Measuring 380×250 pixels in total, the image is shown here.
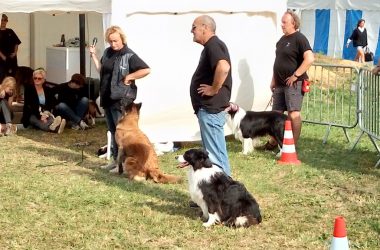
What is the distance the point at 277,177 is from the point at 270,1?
3.27 metres

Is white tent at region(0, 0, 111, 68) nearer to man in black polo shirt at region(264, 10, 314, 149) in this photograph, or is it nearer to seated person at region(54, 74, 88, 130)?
seated person at region(54, 74, 88, 130)

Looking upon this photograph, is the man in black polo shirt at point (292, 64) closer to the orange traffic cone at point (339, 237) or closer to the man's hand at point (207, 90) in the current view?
the man's hand at point (207, 90)

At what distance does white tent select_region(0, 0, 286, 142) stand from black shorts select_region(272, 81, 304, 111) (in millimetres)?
977

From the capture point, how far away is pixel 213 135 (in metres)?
6.32

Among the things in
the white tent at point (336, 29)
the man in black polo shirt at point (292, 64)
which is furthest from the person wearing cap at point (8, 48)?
the white tent at point (336, 29)

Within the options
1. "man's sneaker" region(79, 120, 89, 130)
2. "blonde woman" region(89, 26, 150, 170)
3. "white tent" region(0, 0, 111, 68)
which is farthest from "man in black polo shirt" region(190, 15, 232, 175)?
"white tent" region(0, 0, 111, 68)

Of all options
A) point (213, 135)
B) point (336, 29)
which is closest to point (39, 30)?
point (213, 135)

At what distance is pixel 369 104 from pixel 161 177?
3165 mm

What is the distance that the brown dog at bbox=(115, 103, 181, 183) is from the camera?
293 inches

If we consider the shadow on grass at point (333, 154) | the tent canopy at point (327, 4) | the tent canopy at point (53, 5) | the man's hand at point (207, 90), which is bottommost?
the shadow on grass at point (333, 154)

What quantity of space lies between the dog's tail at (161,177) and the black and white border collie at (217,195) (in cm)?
153

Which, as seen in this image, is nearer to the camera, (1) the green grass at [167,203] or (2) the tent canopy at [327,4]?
(1) the green grass at [167,203]

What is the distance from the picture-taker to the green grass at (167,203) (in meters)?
5.48

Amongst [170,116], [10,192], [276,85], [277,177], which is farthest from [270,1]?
[10,192]
